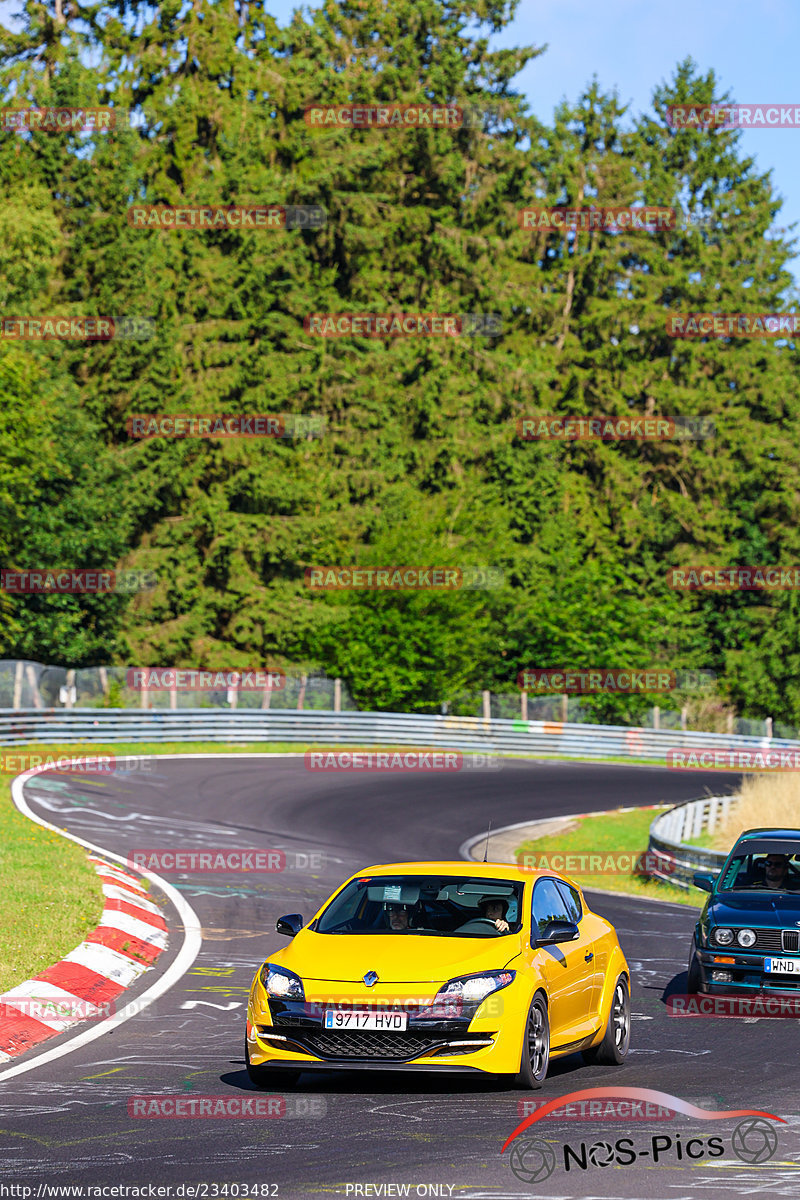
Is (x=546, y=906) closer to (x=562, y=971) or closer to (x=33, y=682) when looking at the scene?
(x=562, y=971)

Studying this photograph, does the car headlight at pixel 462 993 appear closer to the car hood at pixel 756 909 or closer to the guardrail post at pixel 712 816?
the car hood at pixel 756 909

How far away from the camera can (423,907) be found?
962cm

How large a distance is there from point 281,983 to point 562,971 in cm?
180

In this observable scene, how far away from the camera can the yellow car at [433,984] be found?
833 cm

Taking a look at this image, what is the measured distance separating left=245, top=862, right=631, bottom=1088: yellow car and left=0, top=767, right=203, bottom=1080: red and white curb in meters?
1.76

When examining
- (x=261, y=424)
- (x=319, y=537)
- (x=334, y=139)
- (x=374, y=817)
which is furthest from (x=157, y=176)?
(x=374, y=817)

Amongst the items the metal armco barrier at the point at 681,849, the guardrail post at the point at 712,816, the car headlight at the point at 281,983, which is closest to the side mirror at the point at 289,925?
the car headlight at the point at 281,983

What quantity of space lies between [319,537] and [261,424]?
487 centimetres

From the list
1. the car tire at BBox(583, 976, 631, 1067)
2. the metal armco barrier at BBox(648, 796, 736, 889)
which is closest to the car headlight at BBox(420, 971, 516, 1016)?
the car tire at BBox(583, 976, 631, 1067)

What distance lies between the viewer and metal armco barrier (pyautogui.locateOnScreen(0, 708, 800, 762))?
119 feet

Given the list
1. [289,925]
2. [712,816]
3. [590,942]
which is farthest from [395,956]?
[712,816]

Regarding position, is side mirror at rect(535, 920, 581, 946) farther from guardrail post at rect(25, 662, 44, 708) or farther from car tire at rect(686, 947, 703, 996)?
guardrail post at rect(25, 662, 44, 708)

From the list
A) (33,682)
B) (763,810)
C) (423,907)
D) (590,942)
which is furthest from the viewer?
(33,682)

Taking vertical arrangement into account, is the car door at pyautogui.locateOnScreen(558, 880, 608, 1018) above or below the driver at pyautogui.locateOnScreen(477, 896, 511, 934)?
below
